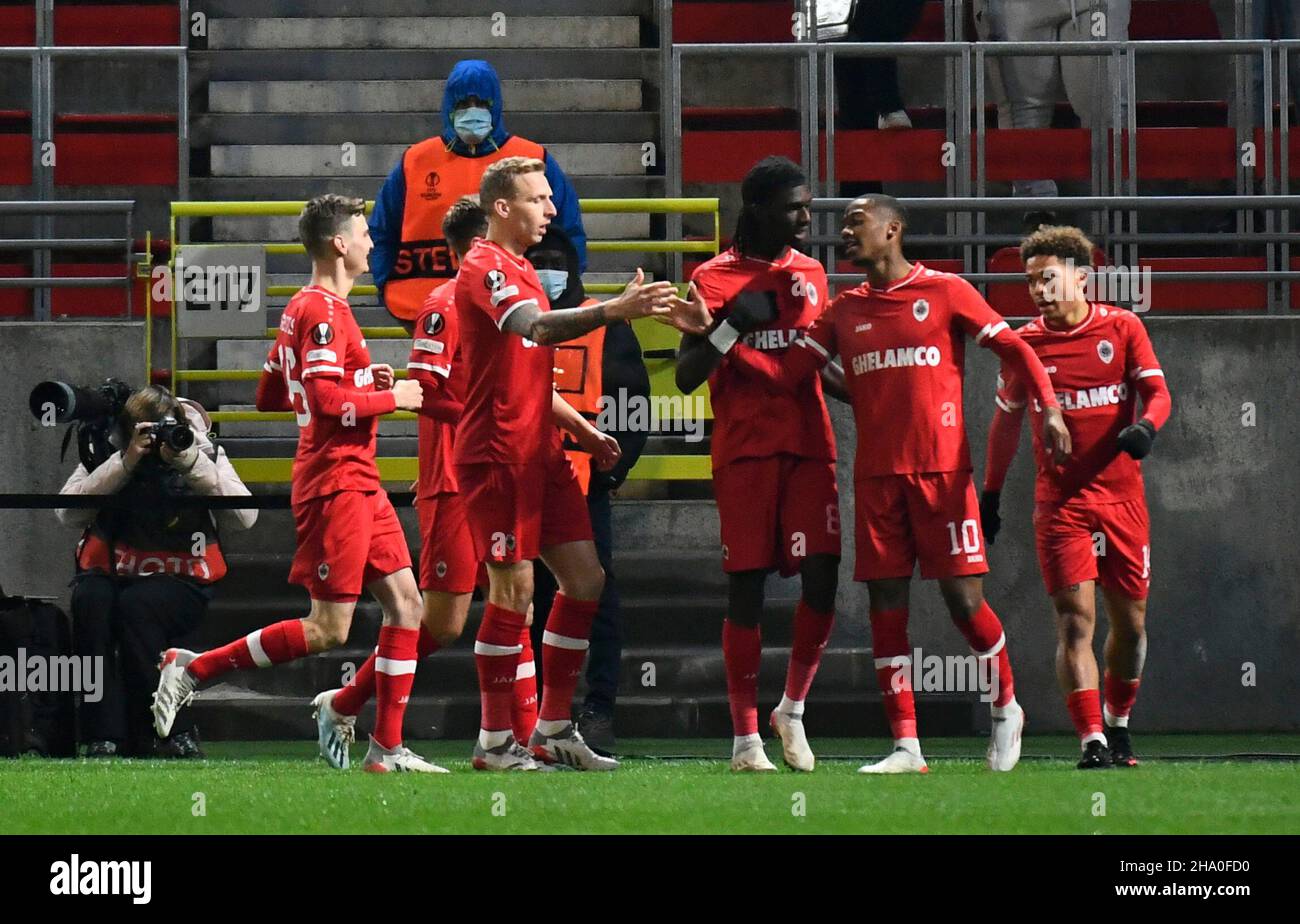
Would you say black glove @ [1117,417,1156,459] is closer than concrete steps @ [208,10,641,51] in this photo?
Yes

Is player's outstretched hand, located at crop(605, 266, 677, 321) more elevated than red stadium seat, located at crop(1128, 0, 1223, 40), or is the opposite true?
red stadium seat, located at crop(1128, 0, 1223, 40)

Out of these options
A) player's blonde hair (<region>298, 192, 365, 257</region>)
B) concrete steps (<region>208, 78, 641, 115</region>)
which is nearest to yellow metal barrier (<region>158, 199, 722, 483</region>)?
concrete steps (<region>208, 78, 641, 115</region>)

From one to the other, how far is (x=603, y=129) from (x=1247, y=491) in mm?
4665

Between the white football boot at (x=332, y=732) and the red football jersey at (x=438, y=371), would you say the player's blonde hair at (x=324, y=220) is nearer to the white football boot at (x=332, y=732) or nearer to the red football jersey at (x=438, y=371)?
the red football jersey at (x=438, y=371)

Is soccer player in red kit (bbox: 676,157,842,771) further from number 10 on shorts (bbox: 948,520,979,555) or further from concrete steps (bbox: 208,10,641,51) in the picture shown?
concrete steps (bbox: 208,10,641,51)

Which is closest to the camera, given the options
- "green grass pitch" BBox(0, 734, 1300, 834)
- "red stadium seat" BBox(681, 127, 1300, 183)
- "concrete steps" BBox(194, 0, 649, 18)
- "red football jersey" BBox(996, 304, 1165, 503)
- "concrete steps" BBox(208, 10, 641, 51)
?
"green grass pitch" BBox(0, 734, 1300, 834)

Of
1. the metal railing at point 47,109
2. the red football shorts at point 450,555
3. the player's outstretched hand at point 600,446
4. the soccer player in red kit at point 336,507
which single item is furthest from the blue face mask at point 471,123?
the metal railing at point 47,109

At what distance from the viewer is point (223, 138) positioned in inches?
577

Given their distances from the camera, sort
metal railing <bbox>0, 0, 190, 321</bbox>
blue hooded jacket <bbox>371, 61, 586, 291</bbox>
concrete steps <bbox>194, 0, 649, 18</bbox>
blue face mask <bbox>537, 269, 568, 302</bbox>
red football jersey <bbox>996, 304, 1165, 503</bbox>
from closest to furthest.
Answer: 1. red football jersey <bbox>996, 304, 1165, 503</bbox>
2. blue face mask <bbox>537, 269, 568, 302</bbox>
3. blue hooded jacket <bbox>371, 61, 586, 291</bbox>
4. metal railing <bbox>0, 0, 190, 321</bbox>
5. concrete steps <bbox>194, 0, 649, 18</bbox>

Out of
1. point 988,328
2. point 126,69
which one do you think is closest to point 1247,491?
point 988,328

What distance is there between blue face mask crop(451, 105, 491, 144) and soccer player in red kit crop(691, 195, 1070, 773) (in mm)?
2871

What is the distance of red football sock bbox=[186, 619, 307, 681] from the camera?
345 inches

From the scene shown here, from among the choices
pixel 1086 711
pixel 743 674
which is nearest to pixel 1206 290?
pixel 1086 711
